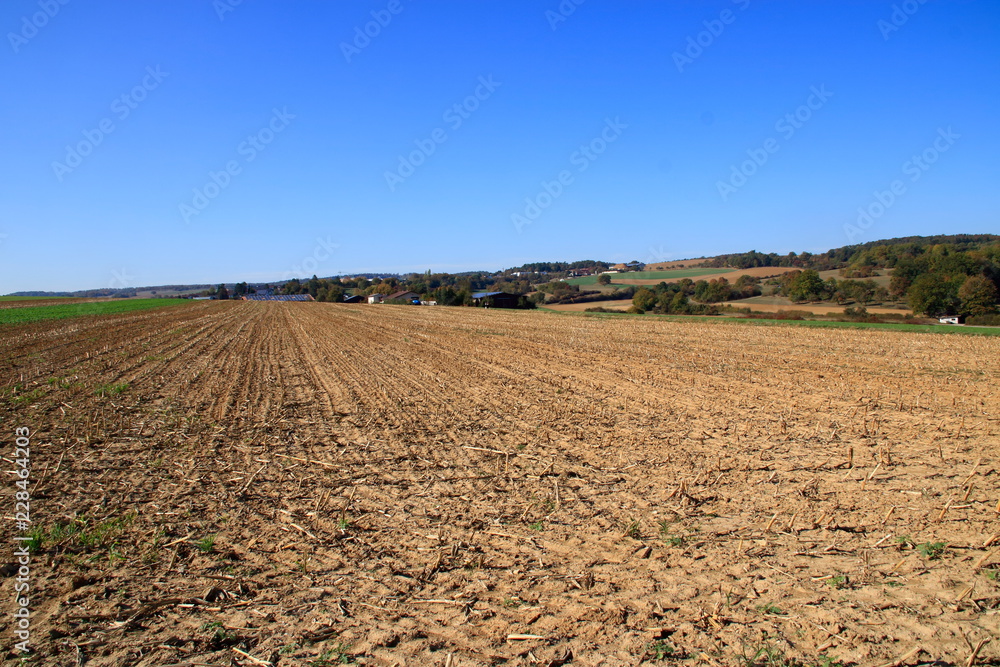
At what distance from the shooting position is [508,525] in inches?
203

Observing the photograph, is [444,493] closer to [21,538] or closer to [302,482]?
[302,482]

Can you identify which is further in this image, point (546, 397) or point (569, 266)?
point (569, 266)

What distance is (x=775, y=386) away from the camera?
1212 centimetres

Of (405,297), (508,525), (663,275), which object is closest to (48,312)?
(508,525)

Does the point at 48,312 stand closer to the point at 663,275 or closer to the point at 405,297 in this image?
the point at 405,297

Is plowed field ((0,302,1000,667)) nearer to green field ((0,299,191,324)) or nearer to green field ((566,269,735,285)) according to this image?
green field ((0,299,191,324))

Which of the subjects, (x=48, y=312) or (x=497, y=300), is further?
(x=497, y=300)

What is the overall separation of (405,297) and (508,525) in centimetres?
9732

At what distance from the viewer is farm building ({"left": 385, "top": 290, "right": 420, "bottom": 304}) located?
319ft

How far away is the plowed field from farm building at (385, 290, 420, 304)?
85831mm

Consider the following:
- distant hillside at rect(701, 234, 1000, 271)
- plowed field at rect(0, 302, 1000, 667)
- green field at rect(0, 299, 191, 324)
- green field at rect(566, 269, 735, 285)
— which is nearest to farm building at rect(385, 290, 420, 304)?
green field at rect(566, 269, 735, 285)

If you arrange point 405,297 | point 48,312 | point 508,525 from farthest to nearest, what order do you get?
1. point 405,297
2. point 48,312
3. point 508,525

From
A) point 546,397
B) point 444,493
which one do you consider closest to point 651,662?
point 444,493

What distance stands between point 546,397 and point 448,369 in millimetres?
4499
